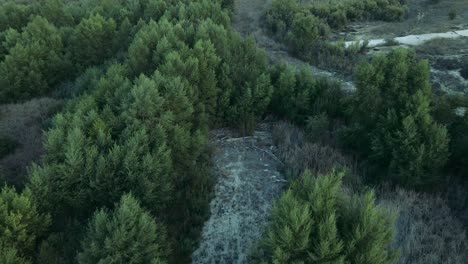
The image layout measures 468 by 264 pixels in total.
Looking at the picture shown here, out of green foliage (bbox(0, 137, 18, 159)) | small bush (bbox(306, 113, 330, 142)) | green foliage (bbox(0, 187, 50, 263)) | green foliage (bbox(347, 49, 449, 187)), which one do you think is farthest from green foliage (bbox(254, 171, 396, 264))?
green foliage (bbox(0, 137, 18, 159))

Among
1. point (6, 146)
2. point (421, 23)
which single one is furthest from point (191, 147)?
point (421, 23)

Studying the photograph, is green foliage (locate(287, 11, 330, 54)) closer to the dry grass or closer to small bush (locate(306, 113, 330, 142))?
small bush (locate(306, 113, 330, 142))

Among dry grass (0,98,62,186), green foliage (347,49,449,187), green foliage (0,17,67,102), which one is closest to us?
green foliage (347,49,449,187)

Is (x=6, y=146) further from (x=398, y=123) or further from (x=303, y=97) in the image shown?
(x=398, y=123)

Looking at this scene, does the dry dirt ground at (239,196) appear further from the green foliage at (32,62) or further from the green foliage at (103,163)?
the green foliage at (32,62)

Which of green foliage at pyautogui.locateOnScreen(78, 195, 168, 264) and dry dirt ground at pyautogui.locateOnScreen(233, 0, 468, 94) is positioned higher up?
green foliage at pyautogui.locateOnScreen(78, 195, 168, 264)

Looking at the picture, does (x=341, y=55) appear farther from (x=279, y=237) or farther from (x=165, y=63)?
(x=279, y=237)

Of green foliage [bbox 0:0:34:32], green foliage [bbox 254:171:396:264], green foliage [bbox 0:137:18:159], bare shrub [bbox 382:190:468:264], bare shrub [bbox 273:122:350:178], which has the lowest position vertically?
bare shrub [bbox 382:190:468:264]
